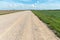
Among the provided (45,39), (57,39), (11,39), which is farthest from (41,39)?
(11,39)

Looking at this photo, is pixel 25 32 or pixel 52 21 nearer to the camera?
pixel 25 32

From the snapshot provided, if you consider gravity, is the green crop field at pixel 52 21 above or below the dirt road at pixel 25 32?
below

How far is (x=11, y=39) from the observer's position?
9617mm

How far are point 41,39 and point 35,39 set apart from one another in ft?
1.19

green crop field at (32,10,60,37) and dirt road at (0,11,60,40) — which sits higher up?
dirt road at (0,11,60,40)

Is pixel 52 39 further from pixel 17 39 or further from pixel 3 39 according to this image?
pixel 3 39

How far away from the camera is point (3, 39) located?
9578 mm

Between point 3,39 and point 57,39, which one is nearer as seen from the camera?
point 3,39

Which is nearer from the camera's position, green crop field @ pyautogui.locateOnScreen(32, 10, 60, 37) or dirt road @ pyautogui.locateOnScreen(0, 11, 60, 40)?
dirt road @ pyautogui.locateOnScreen(0, 11, 60, 40)

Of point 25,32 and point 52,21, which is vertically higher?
point 25,32

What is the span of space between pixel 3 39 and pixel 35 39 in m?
1.80

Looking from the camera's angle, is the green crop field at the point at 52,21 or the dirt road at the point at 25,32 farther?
the green crop field at the point at 52,21

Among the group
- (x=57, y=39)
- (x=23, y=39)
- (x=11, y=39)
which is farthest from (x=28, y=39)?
(x=57, y=39)

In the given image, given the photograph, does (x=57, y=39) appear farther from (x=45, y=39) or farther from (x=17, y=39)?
(x=17, y=39)
